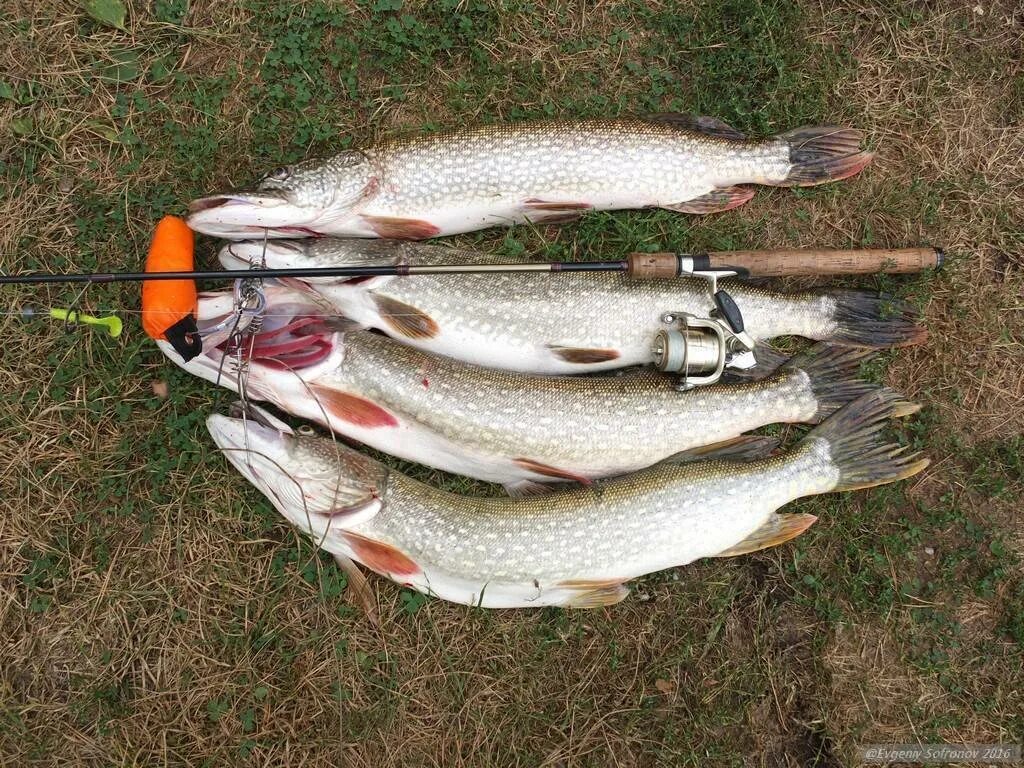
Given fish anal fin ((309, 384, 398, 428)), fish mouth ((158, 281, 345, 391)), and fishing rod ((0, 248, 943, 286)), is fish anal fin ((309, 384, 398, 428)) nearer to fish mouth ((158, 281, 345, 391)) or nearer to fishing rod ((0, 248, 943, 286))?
fish mouth ((158, 281, 345, 391))

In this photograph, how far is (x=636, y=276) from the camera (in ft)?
8.41

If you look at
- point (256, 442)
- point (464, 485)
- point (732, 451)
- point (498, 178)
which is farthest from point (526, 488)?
point (498, 178)

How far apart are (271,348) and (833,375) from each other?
2271mm

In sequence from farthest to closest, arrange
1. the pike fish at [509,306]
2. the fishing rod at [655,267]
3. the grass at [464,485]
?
the grass at [464,485]
the pike fish at [509,306]
the fishing rod at [655,267]

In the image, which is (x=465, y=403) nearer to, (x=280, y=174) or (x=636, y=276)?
(x=636, y=276)

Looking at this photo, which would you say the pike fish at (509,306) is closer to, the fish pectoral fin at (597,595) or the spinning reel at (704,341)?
the spinning reel at (704,341)

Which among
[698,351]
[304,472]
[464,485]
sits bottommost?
[464,485]

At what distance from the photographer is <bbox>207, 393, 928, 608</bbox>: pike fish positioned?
249cm

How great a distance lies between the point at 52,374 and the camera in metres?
2.74

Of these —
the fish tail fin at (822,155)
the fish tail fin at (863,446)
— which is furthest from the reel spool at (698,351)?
the fish tail fin at (822,155)

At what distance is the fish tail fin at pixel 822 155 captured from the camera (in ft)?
9.43

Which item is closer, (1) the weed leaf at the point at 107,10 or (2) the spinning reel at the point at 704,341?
(2) the spinning reel at the point at 704,341

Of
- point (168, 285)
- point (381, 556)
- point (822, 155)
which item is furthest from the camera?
point (822, 155)

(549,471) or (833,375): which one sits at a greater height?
(833,375)
